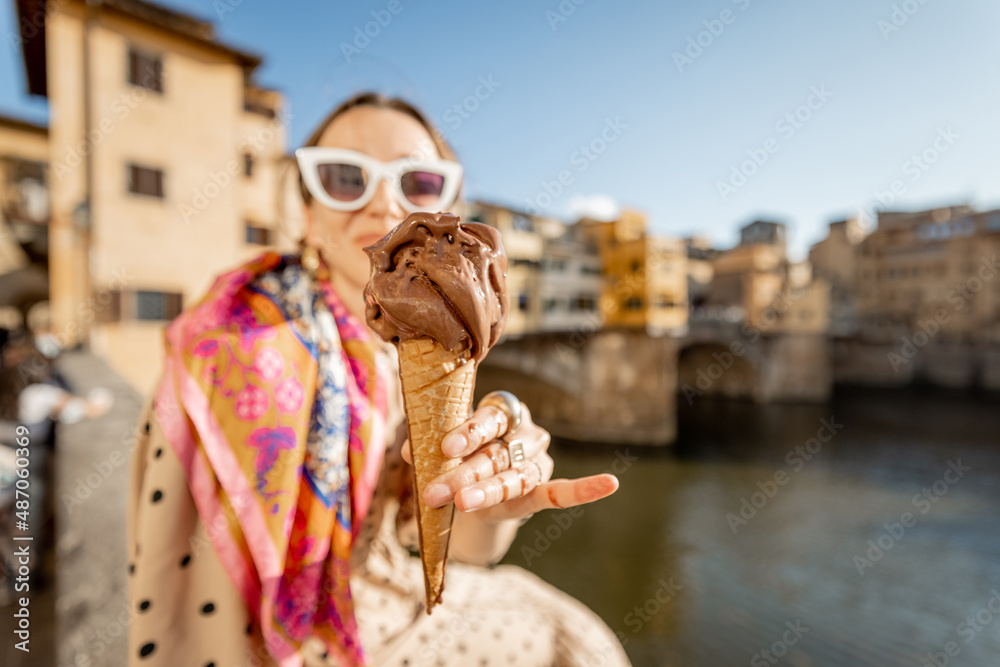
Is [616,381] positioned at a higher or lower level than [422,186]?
lower

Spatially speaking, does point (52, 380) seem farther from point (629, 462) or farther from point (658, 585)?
point (629, 462)

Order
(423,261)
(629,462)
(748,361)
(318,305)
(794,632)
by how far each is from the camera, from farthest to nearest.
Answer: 1. (748,361)
2. (629,462)
3. (794,632)
4. (318,305)
5. (423,261)

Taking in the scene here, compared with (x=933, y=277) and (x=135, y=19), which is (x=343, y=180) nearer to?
(x=135, y=19)

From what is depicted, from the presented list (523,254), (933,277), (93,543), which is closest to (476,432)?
(93,543)

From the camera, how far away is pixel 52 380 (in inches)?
166

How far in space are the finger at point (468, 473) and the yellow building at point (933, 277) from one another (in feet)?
132

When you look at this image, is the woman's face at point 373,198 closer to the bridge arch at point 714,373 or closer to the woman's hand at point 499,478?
the woman's hand at point 499,478

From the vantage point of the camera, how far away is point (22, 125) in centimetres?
1366

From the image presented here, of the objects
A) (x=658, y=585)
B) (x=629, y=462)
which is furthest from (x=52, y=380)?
(x=629, y=462)

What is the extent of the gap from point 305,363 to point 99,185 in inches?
481

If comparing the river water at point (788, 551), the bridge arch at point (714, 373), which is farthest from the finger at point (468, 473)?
the bridge arch at point (714, 373)

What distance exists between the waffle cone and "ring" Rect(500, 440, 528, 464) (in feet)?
0.39

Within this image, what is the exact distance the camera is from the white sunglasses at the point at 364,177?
1.34 meters

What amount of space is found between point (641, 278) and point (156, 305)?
18674mm
